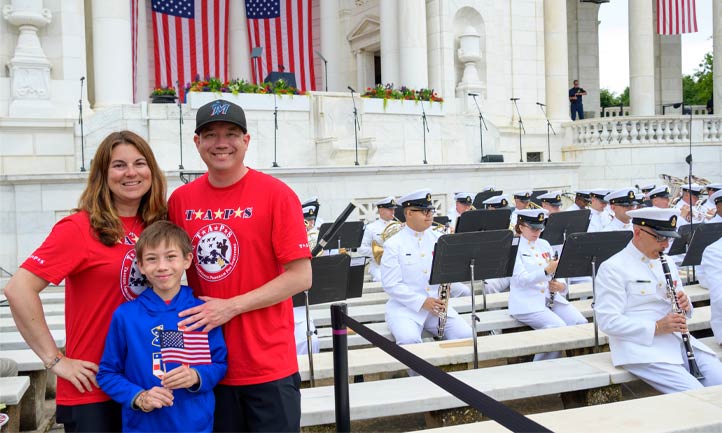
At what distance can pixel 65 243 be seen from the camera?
321cm

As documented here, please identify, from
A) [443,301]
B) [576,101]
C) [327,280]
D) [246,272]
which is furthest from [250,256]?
[576,101]

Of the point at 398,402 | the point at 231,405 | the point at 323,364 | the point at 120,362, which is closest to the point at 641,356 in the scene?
the point at 398,402

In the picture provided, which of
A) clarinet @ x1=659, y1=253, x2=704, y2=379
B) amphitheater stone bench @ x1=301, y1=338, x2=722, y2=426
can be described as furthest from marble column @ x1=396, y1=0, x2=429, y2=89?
clarinet @ x1=659, y1=253, x2=704, y2=379

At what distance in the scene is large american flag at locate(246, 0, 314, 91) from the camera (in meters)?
27.5

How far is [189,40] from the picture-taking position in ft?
87.0

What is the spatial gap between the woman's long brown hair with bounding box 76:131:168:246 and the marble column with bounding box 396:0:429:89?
70.2ft

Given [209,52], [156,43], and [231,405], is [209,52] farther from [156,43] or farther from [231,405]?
[231,405]

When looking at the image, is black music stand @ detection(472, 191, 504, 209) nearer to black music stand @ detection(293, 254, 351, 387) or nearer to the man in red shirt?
black music stand @ detection(293, 254, 351, 387)

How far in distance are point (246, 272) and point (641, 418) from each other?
2.89 meters

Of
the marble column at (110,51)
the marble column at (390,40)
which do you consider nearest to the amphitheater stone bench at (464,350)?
the marble column at (110,51)

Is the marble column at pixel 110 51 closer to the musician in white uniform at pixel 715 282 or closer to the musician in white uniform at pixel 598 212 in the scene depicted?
→ the musician in white uniform at pixel 598 212

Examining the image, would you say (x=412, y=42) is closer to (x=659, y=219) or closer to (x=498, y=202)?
(x=498, y=202)

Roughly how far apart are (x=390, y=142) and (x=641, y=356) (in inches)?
596

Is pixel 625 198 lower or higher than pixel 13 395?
higher
